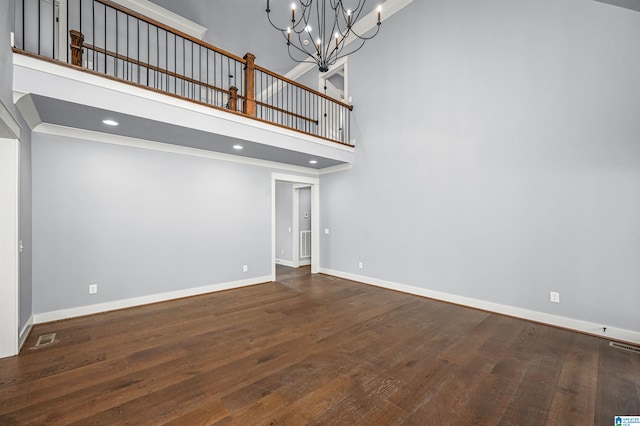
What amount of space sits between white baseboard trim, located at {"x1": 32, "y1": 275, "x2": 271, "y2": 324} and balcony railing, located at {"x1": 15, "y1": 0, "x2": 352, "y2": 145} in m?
2.96

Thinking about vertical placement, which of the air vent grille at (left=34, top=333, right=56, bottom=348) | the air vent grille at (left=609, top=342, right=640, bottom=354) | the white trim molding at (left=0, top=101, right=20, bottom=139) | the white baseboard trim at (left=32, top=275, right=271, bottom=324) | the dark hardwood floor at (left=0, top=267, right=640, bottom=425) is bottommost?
the air vent grille at (left=609, top=342, right=640, bottom=354)

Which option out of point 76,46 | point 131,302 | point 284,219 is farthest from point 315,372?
point 284,219

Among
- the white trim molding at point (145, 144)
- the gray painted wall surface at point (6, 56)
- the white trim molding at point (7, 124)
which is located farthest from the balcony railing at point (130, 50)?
the white trim molding at point (145, 144)

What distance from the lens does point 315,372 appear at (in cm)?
232

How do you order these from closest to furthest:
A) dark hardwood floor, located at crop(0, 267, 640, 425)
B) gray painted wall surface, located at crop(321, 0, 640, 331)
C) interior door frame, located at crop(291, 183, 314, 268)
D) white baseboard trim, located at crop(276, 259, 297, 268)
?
dark hardwood floor, located at crop(0, 267, 640, 425) < gray painted wall surface, located at crop(321, 0, 640, 331) < interior door frame, located at crop(291, 183, 314, 268) < white baseboard trim, located at crop(276, 259, 297, 268)

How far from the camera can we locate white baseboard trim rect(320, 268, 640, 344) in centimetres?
292

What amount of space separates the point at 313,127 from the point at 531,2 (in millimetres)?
4543

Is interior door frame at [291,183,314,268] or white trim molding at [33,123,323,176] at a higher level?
white trim molding at [33,123,323,176]

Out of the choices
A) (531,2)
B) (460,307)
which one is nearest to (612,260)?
(460,307)

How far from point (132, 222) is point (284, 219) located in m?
3.89

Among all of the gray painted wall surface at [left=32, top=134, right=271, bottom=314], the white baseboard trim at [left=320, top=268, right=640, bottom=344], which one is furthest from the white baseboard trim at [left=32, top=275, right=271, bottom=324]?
the white baseboard trim at [left=320, top=268, right=640, bottom=344]

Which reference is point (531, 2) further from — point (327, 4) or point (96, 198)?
point (96, 198)

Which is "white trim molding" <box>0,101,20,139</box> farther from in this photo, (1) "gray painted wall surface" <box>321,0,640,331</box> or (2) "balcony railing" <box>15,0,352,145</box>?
(1) "gray painted wall surface" <box>321,0,640,331</box>

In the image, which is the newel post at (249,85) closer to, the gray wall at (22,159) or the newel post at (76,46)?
the newel post at (76,46)
